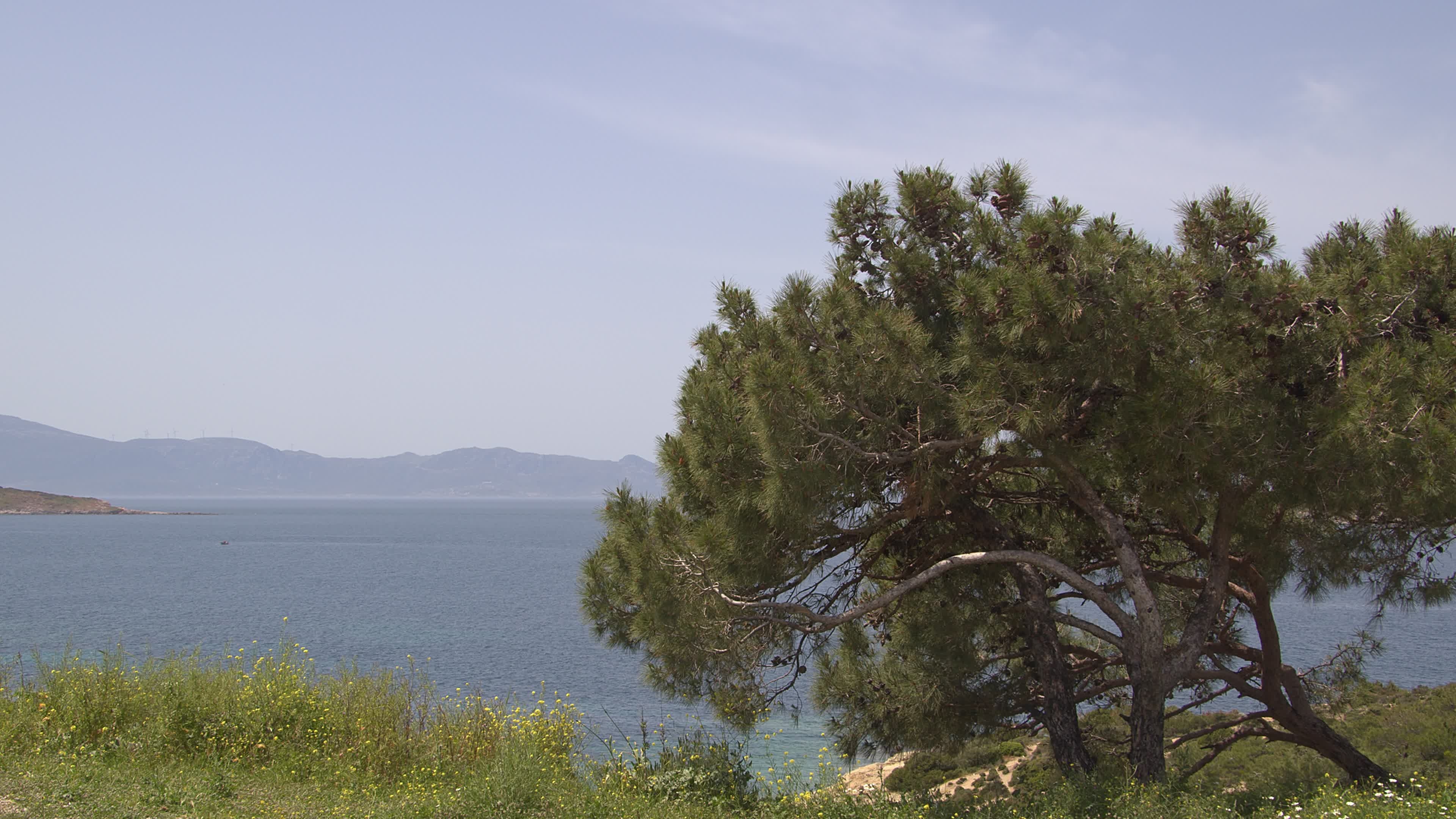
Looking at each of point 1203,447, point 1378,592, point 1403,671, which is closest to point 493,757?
point 1203,447

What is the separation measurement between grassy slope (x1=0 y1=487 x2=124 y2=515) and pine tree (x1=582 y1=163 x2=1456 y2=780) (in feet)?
598

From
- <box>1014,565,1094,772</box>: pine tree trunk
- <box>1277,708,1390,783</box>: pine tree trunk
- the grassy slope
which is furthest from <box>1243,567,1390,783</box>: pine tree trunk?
the grassy slope

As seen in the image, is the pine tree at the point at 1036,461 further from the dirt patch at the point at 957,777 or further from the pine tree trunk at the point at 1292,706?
the dirt patch at the point at 957,777

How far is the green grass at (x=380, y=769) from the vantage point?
6973 millimetres

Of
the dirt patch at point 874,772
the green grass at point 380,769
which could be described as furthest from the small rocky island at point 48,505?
the green grass at point 380,769

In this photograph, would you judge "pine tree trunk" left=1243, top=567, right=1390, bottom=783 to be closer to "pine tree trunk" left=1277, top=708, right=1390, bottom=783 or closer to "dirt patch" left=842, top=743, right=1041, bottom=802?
"pine tree trunk" left=1277, top=708, right=1390, bottom=783

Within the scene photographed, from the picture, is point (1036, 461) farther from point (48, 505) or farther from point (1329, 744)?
point (48, 505)

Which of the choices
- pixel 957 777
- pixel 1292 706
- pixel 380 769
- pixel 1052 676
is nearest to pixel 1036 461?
pixel 1052 676

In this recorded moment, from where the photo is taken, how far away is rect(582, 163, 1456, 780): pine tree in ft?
23.0

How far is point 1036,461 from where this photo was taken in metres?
7.83

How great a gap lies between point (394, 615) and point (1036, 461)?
39.7m

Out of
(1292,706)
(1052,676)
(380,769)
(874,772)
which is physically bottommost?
(874,772)

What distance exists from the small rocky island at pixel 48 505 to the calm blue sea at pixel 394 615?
7811 cm

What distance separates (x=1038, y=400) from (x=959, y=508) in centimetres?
183
